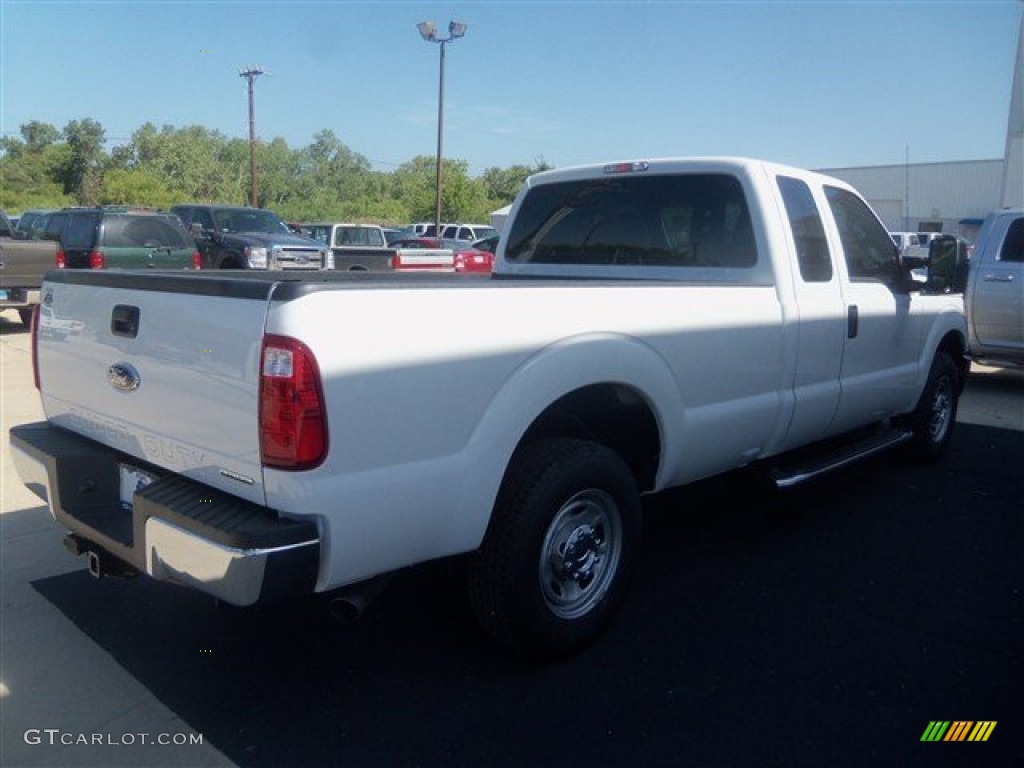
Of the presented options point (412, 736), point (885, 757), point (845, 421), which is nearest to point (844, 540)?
point (845, 421)

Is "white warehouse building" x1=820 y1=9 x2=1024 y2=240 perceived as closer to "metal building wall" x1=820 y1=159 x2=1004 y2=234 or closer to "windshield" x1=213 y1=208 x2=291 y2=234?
"metal building wall" x1=820 y1=159 x2=1004 y2=234

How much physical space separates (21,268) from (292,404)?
458 inches

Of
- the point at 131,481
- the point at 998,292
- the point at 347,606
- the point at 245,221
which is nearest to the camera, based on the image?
the point at 347,606

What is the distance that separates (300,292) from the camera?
241 cm

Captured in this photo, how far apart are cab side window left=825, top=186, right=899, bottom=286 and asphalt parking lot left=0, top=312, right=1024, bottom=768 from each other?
4.86 feet

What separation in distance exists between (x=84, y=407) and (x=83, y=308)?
0.38 m

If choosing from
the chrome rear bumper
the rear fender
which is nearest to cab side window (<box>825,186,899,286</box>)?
the rear fender

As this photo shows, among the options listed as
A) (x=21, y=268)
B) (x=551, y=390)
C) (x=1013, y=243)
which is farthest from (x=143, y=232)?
(x=551, y=390)

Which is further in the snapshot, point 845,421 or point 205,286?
point 845,421

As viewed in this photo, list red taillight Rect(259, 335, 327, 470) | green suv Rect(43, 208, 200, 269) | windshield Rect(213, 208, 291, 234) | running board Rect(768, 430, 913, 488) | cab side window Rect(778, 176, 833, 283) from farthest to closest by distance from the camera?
1. windshield Rect(213, 208, 291, 234)
2. green suv Rect(43, 208, 200, 269)
3. cab side window Rect(778, 176, 833, 283)
4. running board Rect(768, 430, 913, 488)
5. red taillight Rect(259, 335, 327, 470)

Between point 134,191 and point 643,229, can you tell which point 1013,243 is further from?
point 134,191

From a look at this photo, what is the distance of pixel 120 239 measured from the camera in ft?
42.7

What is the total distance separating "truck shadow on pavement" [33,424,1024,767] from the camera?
2.89m

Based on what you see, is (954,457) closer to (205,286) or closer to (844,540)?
(844,540)
